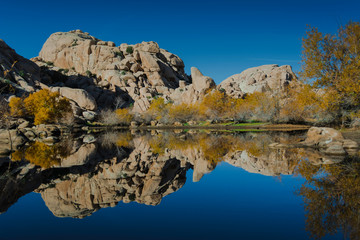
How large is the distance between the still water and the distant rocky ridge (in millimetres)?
60845

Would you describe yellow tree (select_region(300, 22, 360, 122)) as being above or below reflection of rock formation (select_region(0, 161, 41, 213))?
above

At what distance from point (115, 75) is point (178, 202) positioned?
90708mm

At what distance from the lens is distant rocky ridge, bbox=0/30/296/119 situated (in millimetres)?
76688

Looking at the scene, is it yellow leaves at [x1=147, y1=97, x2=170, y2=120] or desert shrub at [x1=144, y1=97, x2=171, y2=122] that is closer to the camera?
desert shrub at [x1=144, y1=97, x2=171, y2=122]

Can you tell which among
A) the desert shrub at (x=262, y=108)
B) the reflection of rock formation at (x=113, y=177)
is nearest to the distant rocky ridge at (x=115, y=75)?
the desert shrub at (x=262, y=108)

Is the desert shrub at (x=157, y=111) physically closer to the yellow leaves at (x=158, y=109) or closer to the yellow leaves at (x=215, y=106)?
the yellow leaves at (x=158, y=109)

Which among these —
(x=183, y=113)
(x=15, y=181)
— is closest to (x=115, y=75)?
(x=183, y=113)

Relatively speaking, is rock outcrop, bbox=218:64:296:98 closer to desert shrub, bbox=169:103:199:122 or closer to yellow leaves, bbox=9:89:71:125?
desert shrub, bbox=169:103:199:122

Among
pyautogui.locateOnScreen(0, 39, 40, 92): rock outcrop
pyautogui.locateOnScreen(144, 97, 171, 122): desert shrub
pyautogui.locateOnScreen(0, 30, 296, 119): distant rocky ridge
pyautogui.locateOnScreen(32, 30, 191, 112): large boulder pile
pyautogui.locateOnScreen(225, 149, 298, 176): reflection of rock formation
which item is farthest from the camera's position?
pyautogui.locateOnScreen(32, 30, 191, 112): large boulder pile

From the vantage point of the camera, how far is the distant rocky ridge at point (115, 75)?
76688mm

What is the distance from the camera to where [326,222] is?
645cm

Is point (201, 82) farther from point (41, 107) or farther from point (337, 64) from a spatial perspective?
point (337, 64)

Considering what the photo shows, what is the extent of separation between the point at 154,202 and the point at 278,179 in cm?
592

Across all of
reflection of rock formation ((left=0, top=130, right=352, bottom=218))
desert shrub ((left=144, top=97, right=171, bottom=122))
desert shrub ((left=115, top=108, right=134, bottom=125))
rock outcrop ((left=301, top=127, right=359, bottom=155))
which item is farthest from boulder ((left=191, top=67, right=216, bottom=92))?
reflection of rock formation ((left=0, top=130, right=352, bottom=218))
